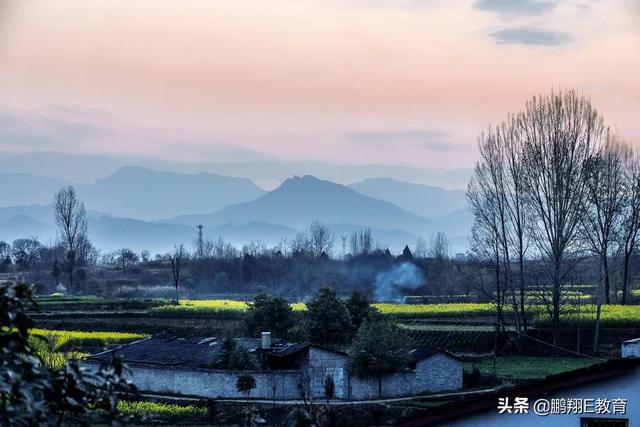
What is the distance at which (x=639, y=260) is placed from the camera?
8625 cm

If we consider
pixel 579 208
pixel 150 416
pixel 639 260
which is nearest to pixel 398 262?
pixel 639 260

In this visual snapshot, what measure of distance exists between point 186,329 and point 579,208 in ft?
74.8

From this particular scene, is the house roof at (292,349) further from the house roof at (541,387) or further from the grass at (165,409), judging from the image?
the house roof at (541,387)

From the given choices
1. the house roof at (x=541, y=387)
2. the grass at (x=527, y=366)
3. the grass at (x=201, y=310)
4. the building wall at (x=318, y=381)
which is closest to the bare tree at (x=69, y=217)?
the grass at (x=201, y=310)

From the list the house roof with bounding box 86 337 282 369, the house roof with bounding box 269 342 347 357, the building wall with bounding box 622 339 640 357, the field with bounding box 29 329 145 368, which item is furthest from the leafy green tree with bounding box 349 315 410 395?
the building wall with bounding box 622 339 640 357

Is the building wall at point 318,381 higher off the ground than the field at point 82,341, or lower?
lower

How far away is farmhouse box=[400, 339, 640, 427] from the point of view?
38.8ft

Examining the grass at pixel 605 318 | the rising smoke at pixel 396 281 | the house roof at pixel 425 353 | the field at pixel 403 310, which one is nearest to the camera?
the house roof at pixel 425 353

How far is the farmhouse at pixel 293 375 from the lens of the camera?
36.0 m

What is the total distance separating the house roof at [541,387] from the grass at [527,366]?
26211 millimetres

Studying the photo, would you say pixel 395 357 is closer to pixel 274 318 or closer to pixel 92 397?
pixel 274 318

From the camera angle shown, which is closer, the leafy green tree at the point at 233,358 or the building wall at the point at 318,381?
the building wall at the point at 318,381

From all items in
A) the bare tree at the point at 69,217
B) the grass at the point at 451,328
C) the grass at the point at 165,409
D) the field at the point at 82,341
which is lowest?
the grass at the point at 165,409

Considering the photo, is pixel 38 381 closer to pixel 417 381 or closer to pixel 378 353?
pixel 378 353
